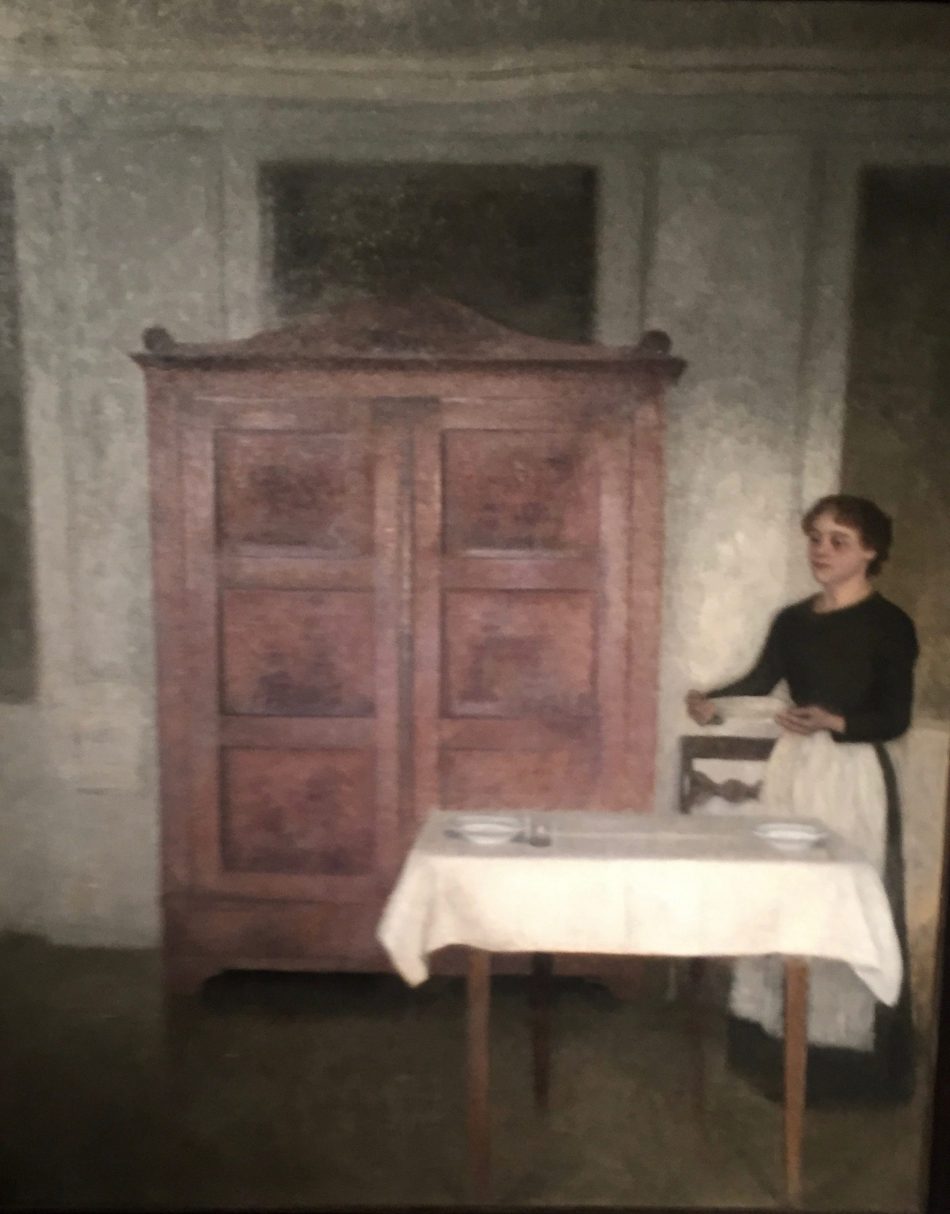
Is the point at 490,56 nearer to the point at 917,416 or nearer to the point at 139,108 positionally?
the point at 139,108

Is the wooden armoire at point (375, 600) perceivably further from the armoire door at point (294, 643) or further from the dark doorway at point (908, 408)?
the dark doorway at point (908, 408)

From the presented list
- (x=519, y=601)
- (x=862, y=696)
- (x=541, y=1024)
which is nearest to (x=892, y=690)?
(x=862, y=696)

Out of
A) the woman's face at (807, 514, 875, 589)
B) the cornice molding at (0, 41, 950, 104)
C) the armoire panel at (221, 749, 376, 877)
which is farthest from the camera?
the armoire panel at (221, 749, 376, 877)

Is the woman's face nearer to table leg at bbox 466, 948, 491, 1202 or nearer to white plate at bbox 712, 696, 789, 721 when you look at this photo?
white plate at bbox 712, 696, 789, 721

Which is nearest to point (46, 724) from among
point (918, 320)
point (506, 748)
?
point (506, 748)

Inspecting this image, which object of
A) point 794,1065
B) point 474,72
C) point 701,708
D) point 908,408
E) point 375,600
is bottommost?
point 794,1065

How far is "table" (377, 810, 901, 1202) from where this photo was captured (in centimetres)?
215

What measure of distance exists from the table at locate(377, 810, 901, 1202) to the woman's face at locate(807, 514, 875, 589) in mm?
578

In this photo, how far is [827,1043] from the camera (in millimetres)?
2320

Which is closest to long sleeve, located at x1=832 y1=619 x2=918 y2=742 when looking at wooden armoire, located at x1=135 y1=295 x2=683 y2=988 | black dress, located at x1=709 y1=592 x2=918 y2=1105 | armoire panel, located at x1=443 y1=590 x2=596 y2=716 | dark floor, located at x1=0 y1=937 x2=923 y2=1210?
black dress, located at x1=709 y1=592 x2=918 y2=1105

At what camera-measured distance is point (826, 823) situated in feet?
7.57

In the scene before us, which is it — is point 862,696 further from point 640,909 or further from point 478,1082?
point 478,1082

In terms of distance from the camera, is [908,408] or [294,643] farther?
[294,643]

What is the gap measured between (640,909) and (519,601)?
683 mm
